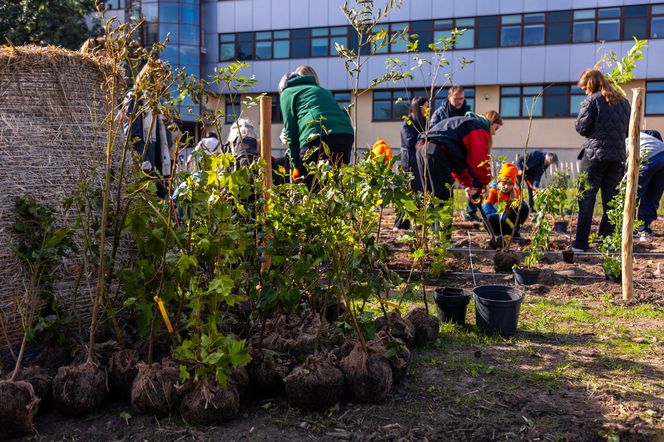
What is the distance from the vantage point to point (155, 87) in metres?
2.75

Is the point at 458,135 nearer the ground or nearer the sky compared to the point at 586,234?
nearer the sky

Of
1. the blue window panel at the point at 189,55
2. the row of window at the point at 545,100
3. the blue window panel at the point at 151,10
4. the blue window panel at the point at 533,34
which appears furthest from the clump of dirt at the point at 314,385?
the blue window panel at the point at 151,10

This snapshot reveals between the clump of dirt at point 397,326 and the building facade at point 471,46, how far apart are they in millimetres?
19448

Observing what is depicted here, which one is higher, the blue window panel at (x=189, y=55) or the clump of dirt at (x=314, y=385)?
the blue window panel at (x=189, y=55)

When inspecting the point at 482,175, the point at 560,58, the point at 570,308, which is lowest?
the point at 570,308

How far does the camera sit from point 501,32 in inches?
1013

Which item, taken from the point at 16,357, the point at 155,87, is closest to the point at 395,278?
the point at 155,87

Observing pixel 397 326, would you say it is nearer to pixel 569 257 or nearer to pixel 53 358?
pixel 53 358

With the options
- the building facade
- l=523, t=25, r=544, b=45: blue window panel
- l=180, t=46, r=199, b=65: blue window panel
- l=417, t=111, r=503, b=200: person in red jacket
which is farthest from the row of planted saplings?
l=180, t=46, r=199, b=65: blue window panel

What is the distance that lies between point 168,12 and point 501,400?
1143 inches

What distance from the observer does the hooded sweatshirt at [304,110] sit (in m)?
5.52

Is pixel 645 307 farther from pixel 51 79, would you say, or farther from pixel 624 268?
pixel 51 79

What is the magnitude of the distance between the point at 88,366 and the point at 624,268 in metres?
3.84

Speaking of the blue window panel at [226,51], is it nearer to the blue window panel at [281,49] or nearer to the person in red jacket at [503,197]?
the blue window panel at [281,49]
